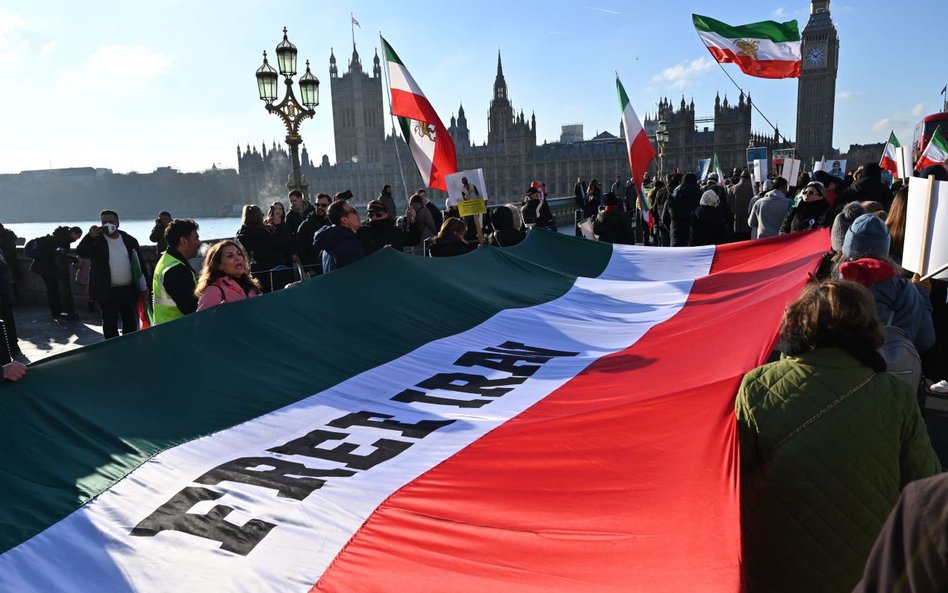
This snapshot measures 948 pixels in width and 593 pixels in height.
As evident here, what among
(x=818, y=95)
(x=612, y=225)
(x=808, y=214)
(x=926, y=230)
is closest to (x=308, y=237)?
(x=612, y=225)

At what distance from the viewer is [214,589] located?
2250 millimetres

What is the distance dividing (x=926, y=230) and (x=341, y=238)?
4.50 meters

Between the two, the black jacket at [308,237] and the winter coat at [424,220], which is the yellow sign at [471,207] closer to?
the winter coat at [424,220]

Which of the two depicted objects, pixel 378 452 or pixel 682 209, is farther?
pixel 682 209

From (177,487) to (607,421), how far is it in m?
1.82

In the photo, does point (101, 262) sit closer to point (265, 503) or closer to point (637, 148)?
point (265, 503)

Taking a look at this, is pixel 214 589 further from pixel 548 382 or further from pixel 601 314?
pixel 601 314

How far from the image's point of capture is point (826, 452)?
199 centimetres

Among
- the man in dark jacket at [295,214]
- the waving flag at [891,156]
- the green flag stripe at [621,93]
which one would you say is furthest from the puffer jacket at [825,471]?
the waving flag at [891,156]

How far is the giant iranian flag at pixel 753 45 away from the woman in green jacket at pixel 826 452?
441 inches

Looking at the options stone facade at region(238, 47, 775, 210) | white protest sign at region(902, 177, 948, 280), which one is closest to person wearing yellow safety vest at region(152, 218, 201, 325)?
white protest sign at region(902, 177, 948, 280)

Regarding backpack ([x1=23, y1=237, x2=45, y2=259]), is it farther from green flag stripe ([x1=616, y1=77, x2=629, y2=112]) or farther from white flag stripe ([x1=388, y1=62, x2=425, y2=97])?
green flag stripe ([x1=616, y1=77, x2=629, y2=112])

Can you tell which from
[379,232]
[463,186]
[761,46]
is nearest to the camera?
[379,232]

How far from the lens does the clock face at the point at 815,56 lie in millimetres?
94812
